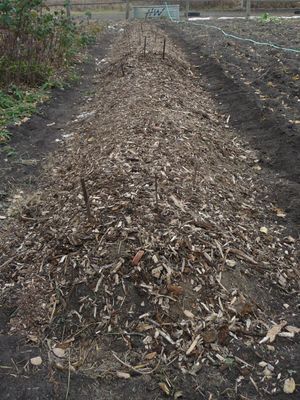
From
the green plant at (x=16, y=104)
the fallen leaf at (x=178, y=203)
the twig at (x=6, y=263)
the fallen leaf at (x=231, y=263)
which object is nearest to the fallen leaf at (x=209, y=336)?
the fallen leaf at (x=231, y=263)

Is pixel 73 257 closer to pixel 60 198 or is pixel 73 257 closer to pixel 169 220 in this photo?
pixel 169 220

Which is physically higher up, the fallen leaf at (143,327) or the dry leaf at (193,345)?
the fallen leaf at (143,327)

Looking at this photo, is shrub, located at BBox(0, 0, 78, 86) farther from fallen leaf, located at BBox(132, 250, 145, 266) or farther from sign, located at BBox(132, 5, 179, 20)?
sign, located at BBox(132, 5, 179, 20)

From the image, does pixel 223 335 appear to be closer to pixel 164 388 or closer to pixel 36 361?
pixel 164 388

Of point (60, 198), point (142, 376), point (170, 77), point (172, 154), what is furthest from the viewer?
point (170, 77)

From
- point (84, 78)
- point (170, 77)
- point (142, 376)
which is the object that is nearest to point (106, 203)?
point (142, 376)

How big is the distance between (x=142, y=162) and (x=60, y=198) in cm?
79

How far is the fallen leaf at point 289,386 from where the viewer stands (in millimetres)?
2426

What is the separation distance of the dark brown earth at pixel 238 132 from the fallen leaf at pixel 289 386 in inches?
1.3

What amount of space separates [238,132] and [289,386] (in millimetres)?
4011

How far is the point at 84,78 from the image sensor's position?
8.99 meters

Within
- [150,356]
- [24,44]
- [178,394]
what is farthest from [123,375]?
[24,44]

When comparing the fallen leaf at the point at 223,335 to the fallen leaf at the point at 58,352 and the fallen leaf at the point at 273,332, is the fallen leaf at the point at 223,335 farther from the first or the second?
the fallen leaf at the point at 58,352

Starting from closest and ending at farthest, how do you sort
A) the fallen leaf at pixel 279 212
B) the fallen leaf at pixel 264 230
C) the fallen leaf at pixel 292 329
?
the fallen leaf at pixel 292 329, the fallen leaf at pixel 264 230, the fallen leaf at pixel 279 212
